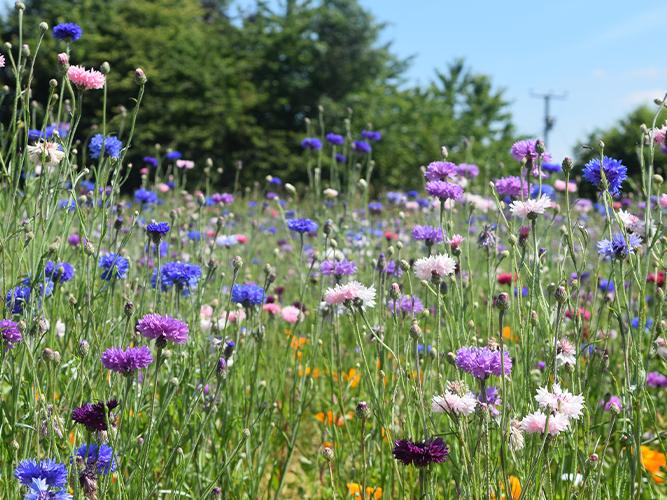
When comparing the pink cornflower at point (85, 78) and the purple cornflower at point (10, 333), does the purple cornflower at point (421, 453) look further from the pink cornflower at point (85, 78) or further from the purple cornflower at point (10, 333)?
the pink cornflower at point (85, 78)

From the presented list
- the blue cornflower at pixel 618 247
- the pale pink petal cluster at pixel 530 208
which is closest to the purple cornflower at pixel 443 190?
the pale pink petal cluster at pixel 530 208

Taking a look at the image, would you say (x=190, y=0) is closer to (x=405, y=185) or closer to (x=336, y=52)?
(x=336, y=52)

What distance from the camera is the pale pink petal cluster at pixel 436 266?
5.86 ft

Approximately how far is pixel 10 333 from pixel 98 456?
1.25 feet

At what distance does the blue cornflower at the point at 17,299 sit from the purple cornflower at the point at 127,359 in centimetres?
43

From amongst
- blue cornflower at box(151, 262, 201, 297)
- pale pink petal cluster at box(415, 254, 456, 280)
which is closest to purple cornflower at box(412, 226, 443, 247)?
pale pink petal cluster at box(415, 254, 456, 280)

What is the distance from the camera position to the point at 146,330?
1.53 meters

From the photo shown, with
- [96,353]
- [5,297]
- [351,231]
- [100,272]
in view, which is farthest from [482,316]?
[5,297]

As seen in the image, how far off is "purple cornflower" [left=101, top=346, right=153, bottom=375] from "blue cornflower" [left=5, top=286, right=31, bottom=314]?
0.43 meters

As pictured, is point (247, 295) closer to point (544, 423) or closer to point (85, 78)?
point (85, 78)

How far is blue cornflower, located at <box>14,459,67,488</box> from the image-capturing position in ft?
4.29

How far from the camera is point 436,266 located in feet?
5.90

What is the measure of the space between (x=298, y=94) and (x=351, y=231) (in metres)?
15.2

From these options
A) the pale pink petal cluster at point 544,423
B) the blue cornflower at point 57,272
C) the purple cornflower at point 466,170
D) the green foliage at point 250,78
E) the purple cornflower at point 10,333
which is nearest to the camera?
the pale pink petal cluster at point 544,423
